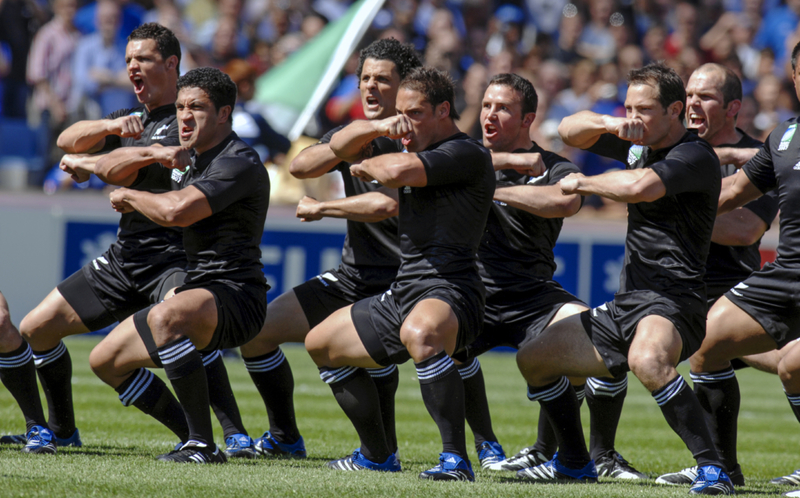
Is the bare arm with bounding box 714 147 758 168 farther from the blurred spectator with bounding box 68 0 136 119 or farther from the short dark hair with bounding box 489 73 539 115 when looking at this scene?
the blurred spectator with bounding box 68 0 136 119

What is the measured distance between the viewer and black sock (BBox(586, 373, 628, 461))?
20.2 ft

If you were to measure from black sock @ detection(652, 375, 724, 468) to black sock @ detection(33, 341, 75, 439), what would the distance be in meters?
3.62

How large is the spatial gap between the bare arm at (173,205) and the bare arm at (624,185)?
6.40 ft

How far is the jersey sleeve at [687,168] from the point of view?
5.18 m

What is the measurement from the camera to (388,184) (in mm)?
5391

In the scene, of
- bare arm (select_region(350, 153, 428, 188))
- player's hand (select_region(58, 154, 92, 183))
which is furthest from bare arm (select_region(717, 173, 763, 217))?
player's hand (select_region(58, 154, 92, 183))

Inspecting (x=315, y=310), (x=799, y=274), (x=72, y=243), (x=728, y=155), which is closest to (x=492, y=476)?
(x=315, y=310)

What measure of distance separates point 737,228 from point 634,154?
89 centimetres

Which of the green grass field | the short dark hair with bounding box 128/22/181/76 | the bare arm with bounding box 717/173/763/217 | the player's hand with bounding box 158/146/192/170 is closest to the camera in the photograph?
the green grass field

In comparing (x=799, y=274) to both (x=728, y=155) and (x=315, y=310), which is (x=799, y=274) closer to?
(x=728, y=155)

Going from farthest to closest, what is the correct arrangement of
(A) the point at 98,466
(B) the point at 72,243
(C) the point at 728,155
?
1. (B) the point at 72,243
2. (C) the point at 728,155
3. (A) the point at 98,466

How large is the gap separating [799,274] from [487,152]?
6.09 ft

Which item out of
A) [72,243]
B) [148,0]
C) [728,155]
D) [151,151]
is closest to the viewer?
[151,151]

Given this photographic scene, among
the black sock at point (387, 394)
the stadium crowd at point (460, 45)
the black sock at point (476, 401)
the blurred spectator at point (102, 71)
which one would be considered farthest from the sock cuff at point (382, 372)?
the blurred spectator at point (102, 71)
